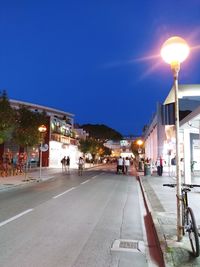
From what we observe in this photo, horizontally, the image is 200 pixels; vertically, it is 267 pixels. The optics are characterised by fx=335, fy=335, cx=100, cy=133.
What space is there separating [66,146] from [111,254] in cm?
6614

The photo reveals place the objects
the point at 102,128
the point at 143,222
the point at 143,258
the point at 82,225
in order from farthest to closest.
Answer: the point at 102,128, the point at 143,222, the point at 82,225, the point at 143,258

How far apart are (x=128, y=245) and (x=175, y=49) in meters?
4.32

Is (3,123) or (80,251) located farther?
(3,123)

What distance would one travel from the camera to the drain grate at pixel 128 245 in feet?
22.1

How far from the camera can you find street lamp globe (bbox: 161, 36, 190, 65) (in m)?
7.30

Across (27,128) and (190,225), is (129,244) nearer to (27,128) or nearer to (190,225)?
(190,225)

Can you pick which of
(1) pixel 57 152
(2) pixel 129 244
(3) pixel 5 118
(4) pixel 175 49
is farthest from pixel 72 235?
(1) pixel 57 152

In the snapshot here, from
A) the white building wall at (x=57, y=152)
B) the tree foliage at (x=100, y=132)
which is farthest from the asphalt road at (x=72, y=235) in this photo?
the tree foliage at (x=100, y=132)

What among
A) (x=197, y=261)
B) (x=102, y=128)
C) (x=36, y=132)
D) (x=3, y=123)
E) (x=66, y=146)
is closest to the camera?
(x=197, y=261)

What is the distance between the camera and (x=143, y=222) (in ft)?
31.9

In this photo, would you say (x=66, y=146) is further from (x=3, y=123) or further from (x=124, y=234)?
(x=124, y=234)

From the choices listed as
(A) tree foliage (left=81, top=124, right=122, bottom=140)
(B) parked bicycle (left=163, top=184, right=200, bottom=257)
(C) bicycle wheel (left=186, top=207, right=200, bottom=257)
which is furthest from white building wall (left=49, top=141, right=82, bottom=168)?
(C) bicycle wheel (left=186, top=207, right=200, bottom=257)

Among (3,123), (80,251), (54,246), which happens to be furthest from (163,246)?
(3,123)

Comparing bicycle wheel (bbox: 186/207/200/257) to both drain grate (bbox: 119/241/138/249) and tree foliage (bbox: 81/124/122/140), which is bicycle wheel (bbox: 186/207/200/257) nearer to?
drain grate (bbox: 119/241/138/249)
